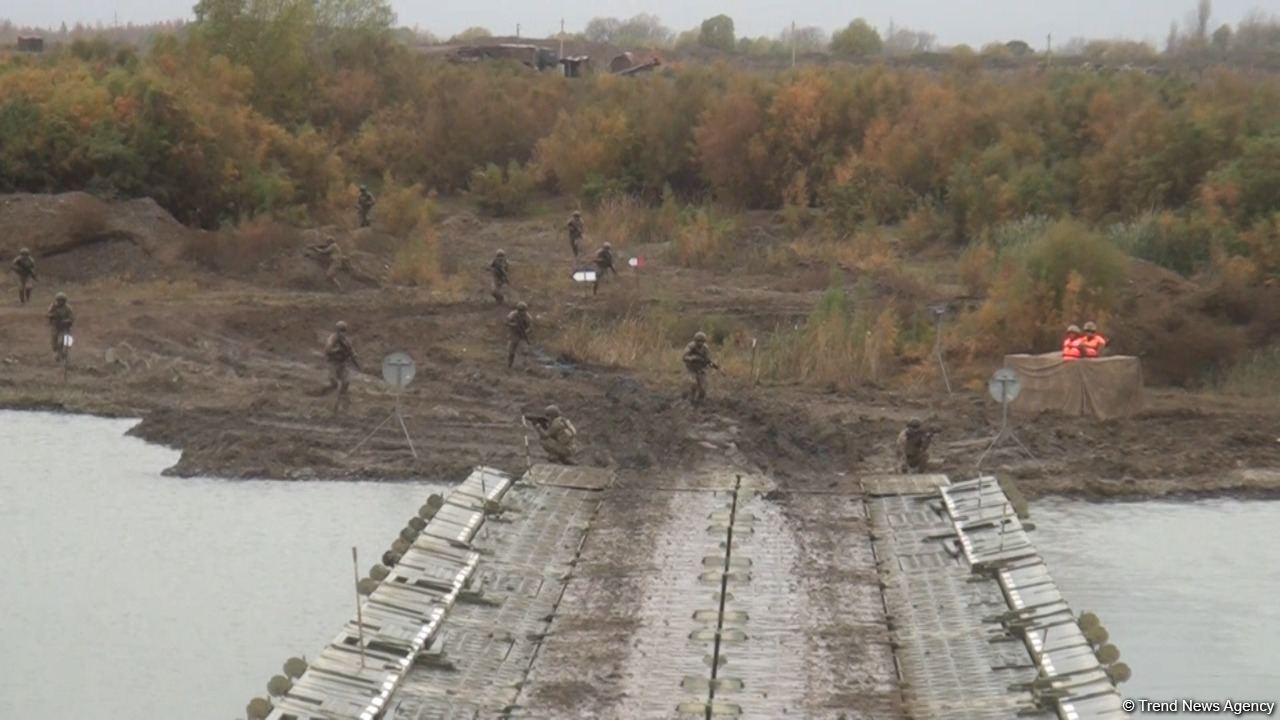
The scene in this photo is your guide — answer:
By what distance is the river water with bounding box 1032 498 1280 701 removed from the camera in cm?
1586

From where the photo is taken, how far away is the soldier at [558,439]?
2172 cm

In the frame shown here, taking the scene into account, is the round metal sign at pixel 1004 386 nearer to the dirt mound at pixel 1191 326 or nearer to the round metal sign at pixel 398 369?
the round metal sign at pixel 398 369

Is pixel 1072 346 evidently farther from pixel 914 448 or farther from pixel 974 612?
pixel 974 612

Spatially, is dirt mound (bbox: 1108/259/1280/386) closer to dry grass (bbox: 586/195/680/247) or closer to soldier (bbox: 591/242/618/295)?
soldier (bbox: 591/242/618/295)

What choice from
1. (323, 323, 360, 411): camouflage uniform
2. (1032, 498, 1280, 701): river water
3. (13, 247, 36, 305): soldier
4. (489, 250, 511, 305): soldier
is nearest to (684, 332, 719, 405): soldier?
(323, 323, 360, 411): camouflage uniform

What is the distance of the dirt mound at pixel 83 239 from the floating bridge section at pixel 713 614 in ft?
53.2

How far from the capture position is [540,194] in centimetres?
5047

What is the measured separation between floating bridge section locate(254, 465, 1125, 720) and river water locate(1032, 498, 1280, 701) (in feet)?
3.00

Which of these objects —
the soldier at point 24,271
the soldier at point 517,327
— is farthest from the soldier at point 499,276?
the soldier at point 24,271

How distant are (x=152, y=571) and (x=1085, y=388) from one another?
11724 mm

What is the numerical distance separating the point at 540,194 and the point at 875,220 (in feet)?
34.8

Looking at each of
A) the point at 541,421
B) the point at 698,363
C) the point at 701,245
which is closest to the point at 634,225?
the point at 701,245

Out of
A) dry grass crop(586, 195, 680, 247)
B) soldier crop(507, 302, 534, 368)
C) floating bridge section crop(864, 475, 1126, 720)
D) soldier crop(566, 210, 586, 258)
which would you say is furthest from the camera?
dry grass crop(586, 195, 680, 247)

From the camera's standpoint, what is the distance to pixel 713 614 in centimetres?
1553
